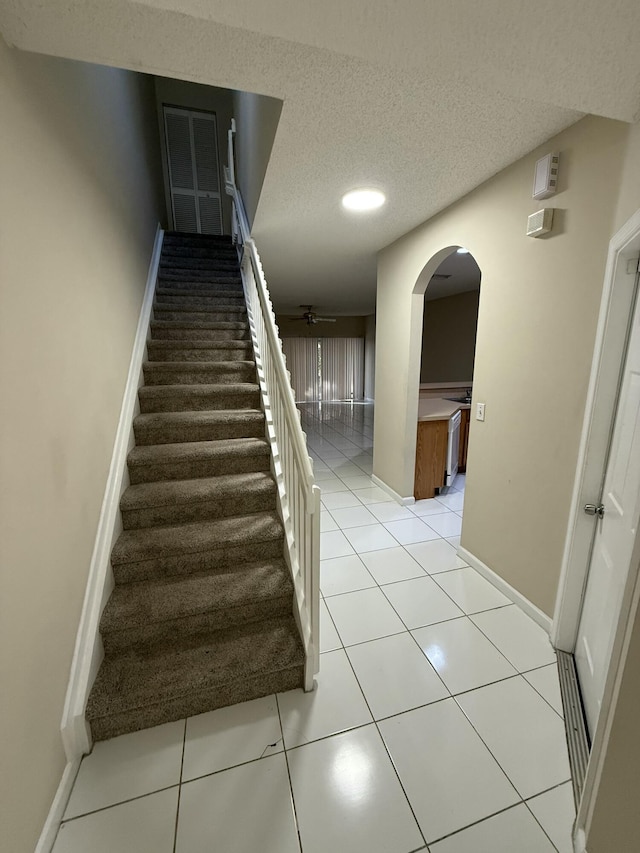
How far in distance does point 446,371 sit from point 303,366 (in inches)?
168

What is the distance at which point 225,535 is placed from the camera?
6.48 ft

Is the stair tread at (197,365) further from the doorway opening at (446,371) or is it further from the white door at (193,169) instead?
the white door at (193,169)

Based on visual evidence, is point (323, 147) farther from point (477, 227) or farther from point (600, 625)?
point (600, 625)

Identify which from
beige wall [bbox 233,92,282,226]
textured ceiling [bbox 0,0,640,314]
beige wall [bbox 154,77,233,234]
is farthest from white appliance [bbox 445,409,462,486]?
beige wall [bbox 154,77,233,234]

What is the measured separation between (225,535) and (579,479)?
5.80 ft

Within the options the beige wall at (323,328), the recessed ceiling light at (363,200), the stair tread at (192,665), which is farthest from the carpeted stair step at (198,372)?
the beige wall at (323,328)

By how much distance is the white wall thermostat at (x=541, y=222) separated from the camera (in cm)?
175

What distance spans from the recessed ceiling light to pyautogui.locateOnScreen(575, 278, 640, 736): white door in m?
1.59

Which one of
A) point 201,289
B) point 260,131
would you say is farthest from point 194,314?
point 260,131

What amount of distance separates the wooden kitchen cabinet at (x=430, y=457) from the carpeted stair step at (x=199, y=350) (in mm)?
1809

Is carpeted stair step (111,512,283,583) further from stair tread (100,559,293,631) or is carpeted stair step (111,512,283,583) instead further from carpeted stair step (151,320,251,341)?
carpeted stair step (151,320,251,341)

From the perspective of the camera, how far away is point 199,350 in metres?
3.18

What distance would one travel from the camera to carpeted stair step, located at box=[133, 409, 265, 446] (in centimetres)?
246

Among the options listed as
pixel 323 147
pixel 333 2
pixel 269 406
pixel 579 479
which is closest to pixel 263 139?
pixel 323 147
